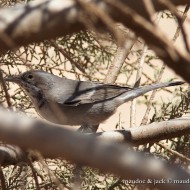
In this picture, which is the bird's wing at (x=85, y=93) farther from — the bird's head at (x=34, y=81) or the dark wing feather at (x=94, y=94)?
the bird's head at (x=34, y=81)

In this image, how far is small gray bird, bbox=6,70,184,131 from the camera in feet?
13.3

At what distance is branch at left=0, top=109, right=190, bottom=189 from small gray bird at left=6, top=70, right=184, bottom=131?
3044 mm

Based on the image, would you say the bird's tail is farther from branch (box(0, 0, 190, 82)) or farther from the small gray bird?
branch (box(0, 0, 190, 82))

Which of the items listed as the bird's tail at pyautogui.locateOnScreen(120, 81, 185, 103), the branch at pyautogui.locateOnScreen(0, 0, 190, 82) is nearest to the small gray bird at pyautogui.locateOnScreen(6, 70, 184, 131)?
the bird's tail at pyautogui.locateOnScreen(120, 81, 185, 103)

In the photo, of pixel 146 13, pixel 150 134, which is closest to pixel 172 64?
pixel 146 13

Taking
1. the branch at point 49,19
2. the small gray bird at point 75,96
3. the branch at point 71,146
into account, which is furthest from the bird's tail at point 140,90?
the branch at point 71,146

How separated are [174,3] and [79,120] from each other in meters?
2.78

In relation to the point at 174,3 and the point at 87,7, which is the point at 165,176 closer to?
the point at 87,7

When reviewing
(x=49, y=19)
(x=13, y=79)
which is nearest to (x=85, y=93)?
(x=13, y=79)

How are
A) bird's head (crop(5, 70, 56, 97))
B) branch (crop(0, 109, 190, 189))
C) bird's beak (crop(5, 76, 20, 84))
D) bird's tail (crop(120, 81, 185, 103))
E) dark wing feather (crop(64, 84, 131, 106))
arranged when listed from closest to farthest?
branch (crop(0, 109, 190, 189)) < bird's tail (crop(120, 81, 185, 103)) < bird's beak (crop(5, 76, 20, 84)) < dark wing feather (crop(64, 84, 131, 106)) < bird's head (crop(5, 70, 56, 97))

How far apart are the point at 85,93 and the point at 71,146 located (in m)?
3.37

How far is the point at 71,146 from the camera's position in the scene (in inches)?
33.2

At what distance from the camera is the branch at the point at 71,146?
2.77ft

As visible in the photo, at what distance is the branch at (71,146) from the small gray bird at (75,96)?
9.99 ft
